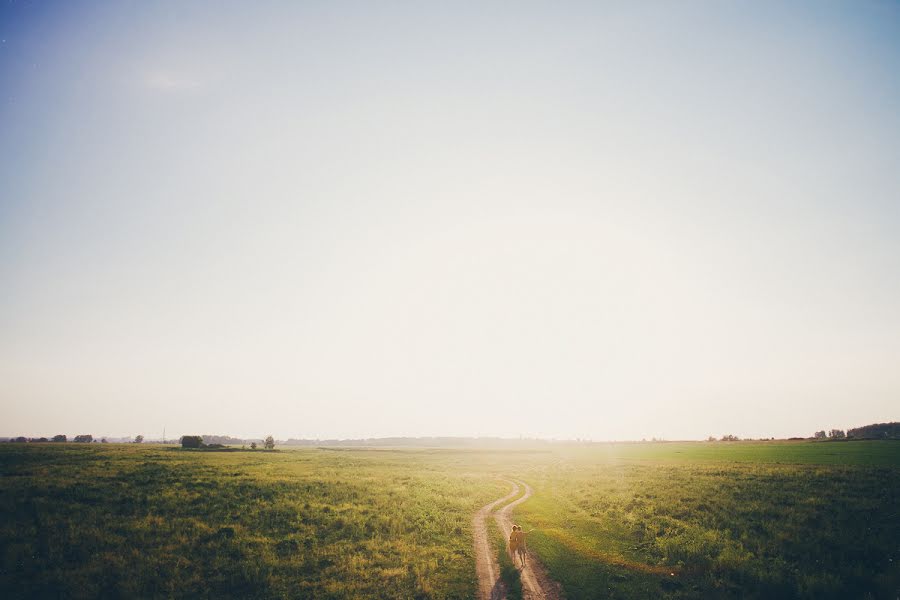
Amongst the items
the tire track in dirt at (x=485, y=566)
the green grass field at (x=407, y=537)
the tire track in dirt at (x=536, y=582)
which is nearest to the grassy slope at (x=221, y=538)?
the green grass field at (x=407, y=537)

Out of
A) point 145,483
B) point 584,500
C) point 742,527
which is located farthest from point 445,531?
point 145,483

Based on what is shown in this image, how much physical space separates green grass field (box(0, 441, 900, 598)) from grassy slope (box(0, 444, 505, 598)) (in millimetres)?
97

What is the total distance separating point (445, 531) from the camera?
2211 cm

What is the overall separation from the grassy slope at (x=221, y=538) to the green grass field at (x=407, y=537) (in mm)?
97

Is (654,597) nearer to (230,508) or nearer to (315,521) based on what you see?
(315,521)

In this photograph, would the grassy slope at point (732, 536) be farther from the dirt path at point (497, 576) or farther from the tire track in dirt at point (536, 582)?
the dirt path at point (497, 576)

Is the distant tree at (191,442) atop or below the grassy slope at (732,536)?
below

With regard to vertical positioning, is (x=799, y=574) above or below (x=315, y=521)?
above

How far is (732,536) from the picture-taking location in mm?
19984

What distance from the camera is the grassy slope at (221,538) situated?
1477 centimetres

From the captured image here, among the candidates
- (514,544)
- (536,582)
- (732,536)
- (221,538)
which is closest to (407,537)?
(514,544)

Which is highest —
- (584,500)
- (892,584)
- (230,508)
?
(892,584)

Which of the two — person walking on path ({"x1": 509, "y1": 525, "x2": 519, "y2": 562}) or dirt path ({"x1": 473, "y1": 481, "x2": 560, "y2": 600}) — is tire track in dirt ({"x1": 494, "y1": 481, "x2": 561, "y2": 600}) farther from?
person walking on path ({"x1": 509, "y1": 525, "x2": 519, "y2": 562})

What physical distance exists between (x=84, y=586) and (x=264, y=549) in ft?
22.0
